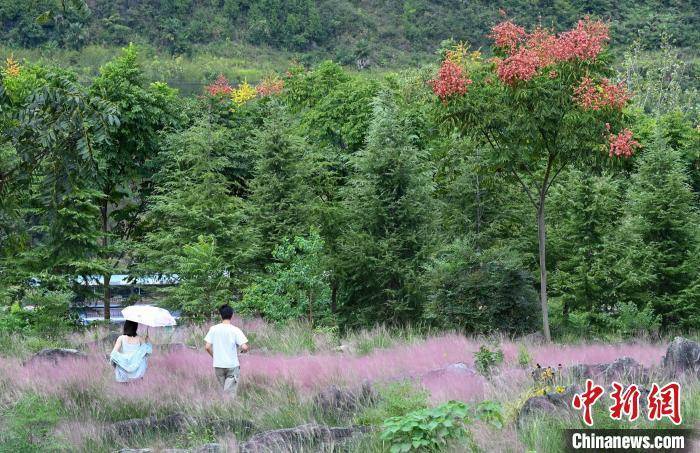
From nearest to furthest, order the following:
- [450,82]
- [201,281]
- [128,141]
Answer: [450,82] < [201,281] < [128,141]

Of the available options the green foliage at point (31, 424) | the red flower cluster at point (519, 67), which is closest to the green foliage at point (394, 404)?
the green foliage at point (31, 424)

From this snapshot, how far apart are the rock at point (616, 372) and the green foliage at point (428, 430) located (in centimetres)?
270

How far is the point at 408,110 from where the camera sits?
33.2 metres

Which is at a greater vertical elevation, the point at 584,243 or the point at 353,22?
the point at 353,22

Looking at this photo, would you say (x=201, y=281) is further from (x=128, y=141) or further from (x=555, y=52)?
(x=555, y=52)

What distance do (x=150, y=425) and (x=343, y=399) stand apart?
7.28 feet

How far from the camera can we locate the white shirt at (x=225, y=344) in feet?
35.5

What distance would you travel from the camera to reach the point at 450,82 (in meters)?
16.0

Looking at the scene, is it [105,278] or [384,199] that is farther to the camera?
[105,278]

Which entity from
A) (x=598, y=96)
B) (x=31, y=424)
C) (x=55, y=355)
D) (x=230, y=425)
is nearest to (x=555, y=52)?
(x=598, y=96)

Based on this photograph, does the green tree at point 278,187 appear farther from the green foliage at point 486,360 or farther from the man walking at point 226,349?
the man walking at point 226,349

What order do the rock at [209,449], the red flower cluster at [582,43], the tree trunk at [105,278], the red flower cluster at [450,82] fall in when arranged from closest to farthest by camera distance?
1. the rock at [209,449]
2. the red flower cluster at [582,43]
3. the red flower cluster at [450,82]
4. the tree trunk at [105,278]

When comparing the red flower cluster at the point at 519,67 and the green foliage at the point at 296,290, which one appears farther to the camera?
the green foliage at the point at 296,290

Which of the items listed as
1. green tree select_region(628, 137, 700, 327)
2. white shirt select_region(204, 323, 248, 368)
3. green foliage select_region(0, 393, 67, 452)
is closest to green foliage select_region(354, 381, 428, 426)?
white shirt select_region(204, 323, 248, 368)
